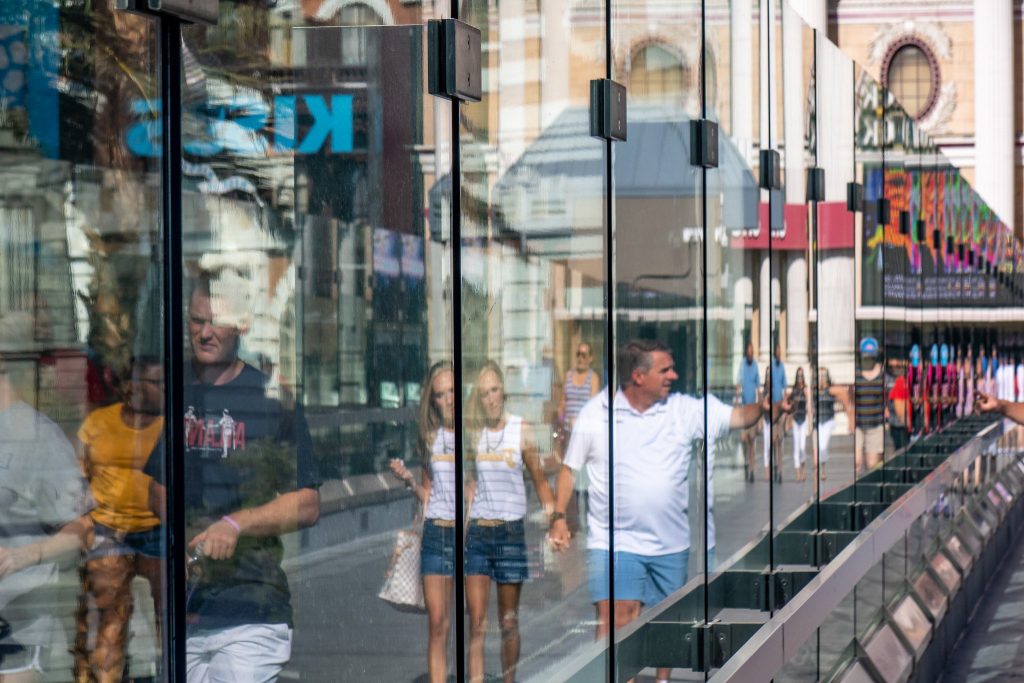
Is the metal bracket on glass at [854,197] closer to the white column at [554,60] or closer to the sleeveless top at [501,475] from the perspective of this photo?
the white column at [554,60]

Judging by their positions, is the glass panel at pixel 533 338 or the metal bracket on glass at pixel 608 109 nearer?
the glass panel at pixel 533 338

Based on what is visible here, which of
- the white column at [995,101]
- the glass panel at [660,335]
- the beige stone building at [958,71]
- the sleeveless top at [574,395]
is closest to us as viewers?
the sleeveless top at [574,395]

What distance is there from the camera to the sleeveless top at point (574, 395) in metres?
3.05

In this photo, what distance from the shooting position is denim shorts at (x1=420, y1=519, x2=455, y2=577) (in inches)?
96.0

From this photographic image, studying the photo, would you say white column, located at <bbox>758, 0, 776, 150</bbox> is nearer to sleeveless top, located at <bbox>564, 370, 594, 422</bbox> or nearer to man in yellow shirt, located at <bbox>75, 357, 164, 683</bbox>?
sleeveless top, located at <bbox>564, 370, 594, 422</bbox>

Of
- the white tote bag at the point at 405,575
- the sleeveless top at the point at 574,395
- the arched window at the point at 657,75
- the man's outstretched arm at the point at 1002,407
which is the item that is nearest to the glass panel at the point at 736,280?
the arched window at the point at 657,75

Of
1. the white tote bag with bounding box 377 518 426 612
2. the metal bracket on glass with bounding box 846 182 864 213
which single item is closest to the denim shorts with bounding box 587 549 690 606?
the white tote bag with bounding box 377 518 426 612

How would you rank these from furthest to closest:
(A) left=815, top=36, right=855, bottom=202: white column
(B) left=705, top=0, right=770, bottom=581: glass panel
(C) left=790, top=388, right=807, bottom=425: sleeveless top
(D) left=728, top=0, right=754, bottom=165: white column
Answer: (A) left=815, top=36, right=855, bottom=202: white column < (C) left=790, top=388, right=807, bottom=425: sleeveless top < (D) left=728, top=0, right=754, bottom=165: white column < (B) left=705, top=0, right=770, bottom=581: glass panel

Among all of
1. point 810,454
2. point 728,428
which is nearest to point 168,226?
point 728,428

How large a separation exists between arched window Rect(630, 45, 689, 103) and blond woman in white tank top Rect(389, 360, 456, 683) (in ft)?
3.80

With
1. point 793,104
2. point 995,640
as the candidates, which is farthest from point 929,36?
point 793,104

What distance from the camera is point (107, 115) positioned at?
1729 mm

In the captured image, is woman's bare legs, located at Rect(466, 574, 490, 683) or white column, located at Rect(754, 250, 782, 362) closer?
woman's bare legs, located at Rect(466, 574, 490, 683)

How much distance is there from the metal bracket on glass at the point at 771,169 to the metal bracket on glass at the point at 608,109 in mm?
1502
